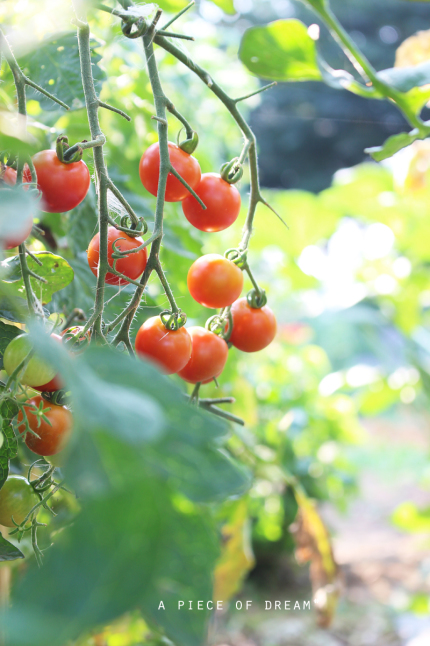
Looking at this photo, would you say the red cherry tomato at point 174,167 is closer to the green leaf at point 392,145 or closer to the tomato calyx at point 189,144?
the tomato calyx at point 189,144

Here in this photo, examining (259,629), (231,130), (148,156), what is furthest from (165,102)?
(259,629)

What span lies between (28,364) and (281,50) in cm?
39

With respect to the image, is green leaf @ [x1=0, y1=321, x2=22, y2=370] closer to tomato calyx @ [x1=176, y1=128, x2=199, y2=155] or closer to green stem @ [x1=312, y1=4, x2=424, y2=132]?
tomato calyx @ [x1=176, y1=128, x2=199, y2=155]

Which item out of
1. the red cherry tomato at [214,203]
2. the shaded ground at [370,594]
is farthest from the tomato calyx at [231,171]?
the shaded ground at [370,594]

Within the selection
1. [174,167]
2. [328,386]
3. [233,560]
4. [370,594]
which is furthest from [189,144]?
[370,594]

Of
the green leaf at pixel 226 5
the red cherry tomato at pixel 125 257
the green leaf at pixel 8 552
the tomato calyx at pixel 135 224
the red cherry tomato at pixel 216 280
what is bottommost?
the green leaf at pixel 8 552

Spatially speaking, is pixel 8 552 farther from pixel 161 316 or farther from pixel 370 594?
pixel 370 594

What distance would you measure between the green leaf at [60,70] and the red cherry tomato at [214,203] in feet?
0.42

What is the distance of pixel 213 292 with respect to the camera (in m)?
0.35

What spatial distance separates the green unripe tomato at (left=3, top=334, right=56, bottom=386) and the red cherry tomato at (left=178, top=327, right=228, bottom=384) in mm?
102

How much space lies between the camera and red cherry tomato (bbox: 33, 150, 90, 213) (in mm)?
297

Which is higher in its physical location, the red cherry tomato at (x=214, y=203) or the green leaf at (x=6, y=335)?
the red cherry tomato at (x=214, y=203)

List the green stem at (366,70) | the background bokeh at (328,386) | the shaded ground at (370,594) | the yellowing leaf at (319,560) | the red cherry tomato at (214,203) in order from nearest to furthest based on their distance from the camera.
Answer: the red cherry tomato at (214,203)
the green stem at (366,70)
the yellowing leaf at (319,560)
the background bokeh at (328,386)
the shaded ground at (370,594)

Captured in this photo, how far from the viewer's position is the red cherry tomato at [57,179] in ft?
0.97
